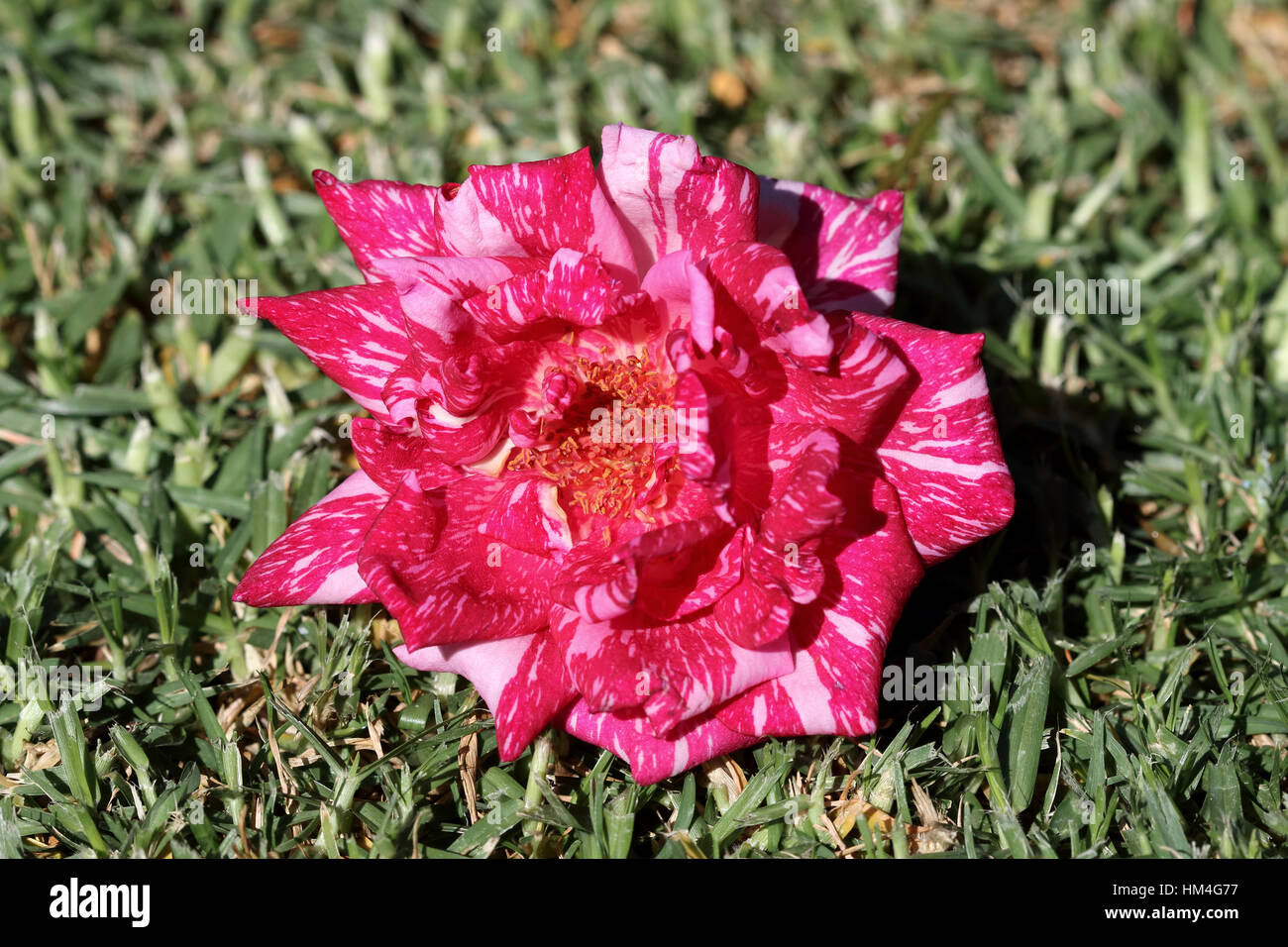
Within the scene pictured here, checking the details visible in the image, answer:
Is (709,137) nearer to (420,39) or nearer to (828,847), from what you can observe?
(420,39)

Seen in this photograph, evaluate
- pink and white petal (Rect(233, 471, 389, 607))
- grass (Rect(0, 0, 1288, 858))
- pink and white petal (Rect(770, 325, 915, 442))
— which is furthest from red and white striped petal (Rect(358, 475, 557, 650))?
pink and white petal (Rect(770, 325, 915, 442))

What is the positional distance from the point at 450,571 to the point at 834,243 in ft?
2.77

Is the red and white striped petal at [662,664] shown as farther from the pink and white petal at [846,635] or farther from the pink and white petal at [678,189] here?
the pink and white petal at [678,189]

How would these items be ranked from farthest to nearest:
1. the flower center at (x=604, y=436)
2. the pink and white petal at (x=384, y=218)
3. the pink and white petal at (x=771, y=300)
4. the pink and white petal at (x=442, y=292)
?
the pink and white petal at (x=384, y=218), the flower center at (x=604, y=436), the pink and white petal at (x=442, y=292), the pink and white petal at (x=771, y=300)

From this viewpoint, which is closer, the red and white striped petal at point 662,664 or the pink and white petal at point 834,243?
the red and white striped petal at point 662,664

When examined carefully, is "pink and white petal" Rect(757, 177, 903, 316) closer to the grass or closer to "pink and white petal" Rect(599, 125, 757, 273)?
"pink and white petal" Rect(599, 125, 757, 273)

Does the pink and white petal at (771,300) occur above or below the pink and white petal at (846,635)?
above

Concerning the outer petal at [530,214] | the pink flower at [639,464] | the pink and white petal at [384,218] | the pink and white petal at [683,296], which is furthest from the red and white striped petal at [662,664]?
the pink and white petal at [384,218]

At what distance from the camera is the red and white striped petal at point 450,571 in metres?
1.71

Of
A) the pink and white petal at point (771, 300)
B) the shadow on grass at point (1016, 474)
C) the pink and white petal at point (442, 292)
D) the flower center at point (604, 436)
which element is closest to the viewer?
the pink and white petal at point (771, 300)

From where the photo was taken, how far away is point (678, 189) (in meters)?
1.75

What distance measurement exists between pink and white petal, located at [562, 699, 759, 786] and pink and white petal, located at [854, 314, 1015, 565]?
430 mm

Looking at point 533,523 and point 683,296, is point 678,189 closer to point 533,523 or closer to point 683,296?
point 683,296

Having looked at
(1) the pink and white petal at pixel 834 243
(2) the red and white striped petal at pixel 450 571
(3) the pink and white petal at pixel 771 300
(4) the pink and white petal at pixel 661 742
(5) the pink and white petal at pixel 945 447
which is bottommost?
(4) the pink and white petal at pixel 661 742
